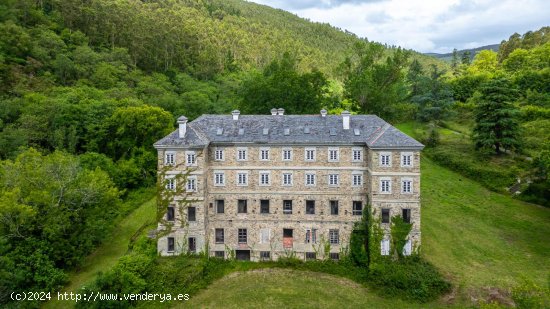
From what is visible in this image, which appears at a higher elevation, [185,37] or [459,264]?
[185,37]

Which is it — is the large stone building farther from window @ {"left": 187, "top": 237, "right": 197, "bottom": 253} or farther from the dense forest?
the dense forest

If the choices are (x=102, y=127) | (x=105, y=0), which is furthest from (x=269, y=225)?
(x=105, y=0)

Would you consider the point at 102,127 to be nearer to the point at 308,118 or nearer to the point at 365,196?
the point at 308,118

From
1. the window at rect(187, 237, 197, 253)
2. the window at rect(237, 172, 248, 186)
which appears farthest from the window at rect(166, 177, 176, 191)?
the window at rect(237, 172, 248, 186)

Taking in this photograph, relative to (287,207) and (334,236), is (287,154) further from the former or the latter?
(334,236)

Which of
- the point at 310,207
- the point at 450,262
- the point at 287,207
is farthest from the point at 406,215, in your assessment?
the point at 287,207
